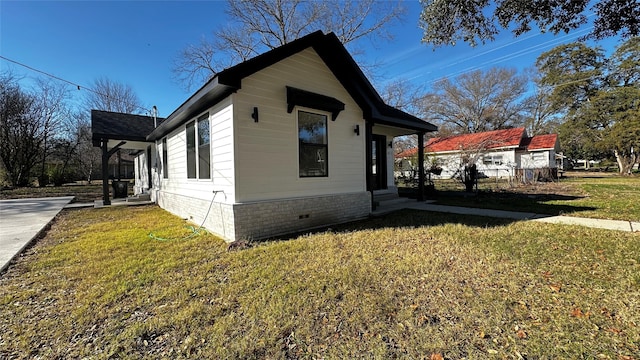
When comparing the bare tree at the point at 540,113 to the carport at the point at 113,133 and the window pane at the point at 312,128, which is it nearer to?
the window pane at the point at 312,128

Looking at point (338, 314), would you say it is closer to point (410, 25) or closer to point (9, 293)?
point (9, 293)

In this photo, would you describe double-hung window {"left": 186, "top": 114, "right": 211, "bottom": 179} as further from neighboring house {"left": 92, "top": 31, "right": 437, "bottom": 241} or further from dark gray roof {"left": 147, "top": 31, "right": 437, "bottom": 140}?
dark gray roof {"left": 147, "top": 31, "right": 437, "bottom": 140}

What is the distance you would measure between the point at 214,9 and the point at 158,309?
44.5ft

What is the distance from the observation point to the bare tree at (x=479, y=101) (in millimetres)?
31766

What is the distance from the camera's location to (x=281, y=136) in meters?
5.64

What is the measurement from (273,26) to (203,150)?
12711 millimetres

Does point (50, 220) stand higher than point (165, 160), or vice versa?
point (165, 160)

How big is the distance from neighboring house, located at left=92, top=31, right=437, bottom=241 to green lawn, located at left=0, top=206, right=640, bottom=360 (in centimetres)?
102

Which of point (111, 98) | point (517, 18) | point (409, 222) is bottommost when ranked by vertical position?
point (409, 222)

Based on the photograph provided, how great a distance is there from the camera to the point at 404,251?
4258mm

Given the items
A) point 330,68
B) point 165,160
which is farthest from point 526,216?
point 165,160

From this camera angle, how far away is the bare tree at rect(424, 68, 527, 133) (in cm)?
3177

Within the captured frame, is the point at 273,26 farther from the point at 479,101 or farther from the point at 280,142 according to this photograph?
the point at 479,101

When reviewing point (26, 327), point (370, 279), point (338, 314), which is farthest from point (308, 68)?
point (26, 327)
